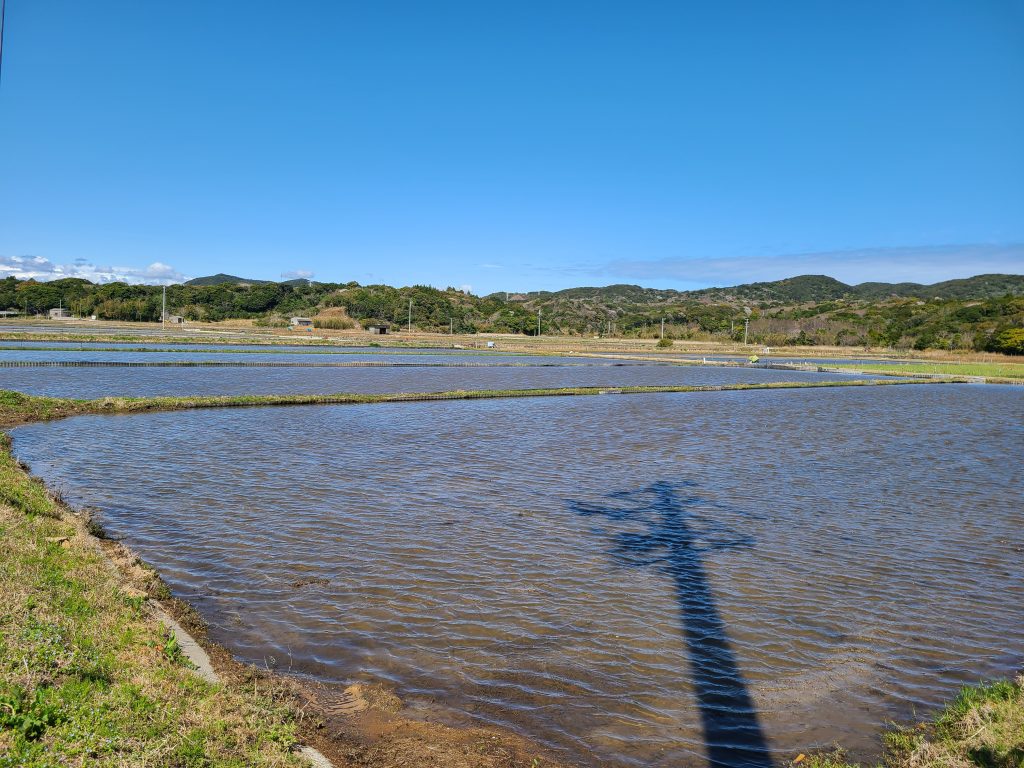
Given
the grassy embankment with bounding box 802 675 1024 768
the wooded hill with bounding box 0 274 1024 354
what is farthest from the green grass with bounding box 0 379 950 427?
the wooded hill with bounding box 0 274 1024 354

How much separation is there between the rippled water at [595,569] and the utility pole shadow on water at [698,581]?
0.03 metres

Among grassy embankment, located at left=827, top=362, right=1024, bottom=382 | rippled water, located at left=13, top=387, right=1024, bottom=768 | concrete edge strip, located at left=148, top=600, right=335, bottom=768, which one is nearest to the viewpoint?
concrete edge strip, located at left=148, top=600, right=335, bottom=768

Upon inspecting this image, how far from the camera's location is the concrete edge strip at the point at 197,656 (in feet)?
13.2

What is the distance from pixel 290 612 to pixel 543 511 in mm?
4613

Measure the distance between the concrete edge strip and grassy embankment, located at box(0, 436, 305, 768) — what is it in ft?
0.29

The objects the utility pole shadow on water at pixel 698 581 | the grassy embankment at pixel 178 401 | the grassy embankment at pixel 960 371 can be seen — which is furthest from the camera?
the grassy embankment at pixel 960 371

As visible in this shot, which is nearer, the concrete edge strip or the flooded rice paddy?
the concrete edge strip

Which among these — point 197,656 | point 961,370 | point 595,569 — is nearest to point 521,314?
point 961,370

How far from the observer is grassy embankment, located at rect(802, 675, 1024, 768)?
4051mm

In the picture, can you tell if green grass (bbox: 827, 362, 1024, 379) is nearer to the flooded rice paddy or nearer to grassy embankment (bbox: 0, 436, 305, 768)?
the flooded rice paddy

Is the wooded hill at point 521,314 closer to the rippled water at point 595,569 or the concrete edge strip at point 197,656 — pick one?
the rippled water at point 595,569

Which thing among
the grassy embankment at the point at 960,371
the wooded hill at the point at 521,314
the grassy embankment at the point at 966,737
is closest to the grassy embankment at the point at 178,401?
the grassy embankment at the point at 966,737

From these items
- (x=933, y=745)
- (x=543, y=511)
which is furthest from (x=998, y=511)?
(x=933, y=745)

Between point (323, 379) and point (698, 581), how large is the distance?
26.5m
